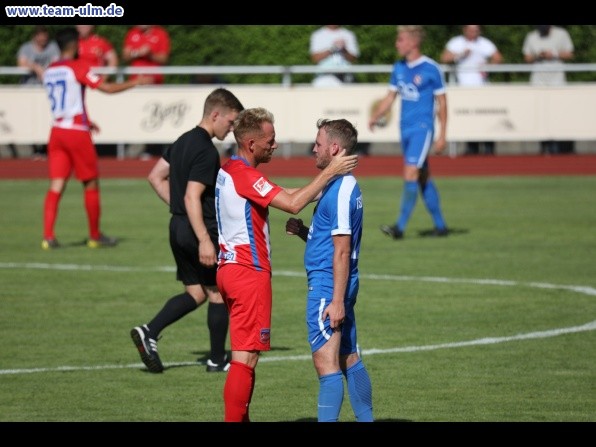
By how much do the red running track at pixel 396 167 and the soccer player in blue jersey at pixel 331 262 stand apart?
58.9 feet

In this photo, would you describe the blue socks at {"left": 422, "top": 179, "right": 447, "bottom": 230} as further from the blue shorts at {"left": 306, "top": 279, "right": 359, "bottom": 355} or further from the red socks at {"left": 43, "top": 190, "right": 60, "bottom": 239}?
the blue shorts at {"left": 306, "top": 279, "right": 359, "bottom": 355}

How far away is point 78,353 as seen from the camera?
10586 mm

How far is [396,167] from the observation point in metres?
26.2

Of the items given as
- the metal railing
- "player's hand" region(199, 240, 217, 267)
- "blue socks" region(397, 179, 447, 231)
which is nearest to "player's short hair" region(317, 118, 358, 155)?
"player's hand" region(199, 240, 217, 267)

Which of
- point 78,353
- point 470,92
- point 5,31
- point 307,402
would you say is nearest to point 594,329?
point 307,402

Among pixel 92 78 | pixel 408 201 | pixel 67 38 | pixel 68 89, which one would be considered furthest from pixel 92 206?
pixel 408 201

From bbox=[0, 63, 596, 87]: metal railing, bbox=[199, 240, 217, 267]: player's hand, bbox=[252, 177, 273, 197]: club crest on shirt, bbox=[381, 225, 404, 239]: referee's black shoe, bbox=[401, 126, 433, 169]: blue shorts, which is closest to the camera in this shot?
bbox=[252, 177, 273, 197]: club crest on shirt

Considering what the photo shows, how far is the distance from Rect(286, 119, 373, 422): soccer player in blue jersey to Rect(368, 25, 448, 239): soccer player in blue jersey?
30.9ft

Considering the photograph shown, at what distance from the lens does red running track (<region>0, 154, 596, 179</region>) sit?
25719 mm

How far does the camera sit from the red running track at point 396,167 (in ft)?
84.4

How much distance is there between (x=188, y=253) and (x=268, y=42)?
2184cm

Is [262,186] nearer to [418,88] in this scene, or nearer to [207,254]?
[207,254]

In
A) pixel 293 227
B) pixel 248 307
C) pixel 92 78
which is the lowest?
pixel 248 307

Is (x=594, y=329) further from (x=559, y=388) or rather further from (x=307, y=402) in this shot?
(x=307, y=402)
